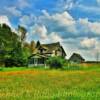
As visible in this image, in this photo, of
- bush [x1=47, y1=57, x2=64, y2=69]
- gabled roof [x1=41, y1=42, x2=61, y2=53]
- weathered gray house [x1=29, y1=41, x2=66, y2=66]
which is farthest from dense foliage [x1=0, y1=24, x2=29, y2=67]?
gabled roof [x1=41, y1=42, x2=61, y2=53]

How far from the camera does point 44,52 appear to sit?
10462 cm

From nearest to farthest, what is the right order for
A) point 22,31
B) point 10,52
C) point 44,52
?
point 10,52
point 44,52
point 22,31

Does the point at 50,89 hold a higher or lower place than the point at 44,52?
lower

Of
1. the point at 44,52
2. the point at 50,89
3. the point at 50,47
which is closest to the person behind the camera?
the point at 50,89

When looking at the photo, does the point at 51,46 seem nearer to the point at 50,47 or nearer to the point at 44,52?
the point at 50,47

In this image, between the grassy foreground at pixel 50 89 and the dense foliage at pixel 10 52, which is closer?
the grassy foreground at pixel 50 89

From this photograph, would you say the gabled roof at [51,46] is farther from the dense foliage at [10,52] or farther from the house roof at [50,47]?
the dense foliage at [10,52]

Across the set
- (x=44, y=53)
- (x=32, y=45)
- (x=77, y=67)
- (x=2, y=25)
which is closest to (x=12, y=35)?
(x=2, y=25)

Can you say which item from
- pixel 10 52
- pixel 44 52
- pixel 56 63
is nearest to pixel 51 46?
pixel 44 52

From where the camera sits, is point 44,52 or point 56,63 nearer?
point 56,63

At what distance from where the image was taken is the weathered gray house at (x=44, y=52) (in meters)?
99.8

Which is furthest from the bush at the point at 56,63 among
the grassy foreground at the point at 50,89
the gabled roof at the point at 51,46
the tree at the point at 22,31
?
the grassy foreground at the point at 50,89

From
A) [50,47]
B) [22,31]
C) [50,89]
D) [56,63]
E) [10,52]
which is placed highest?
[22,31]

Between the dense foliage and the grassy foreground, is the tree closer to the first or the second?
the dense foliage
